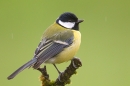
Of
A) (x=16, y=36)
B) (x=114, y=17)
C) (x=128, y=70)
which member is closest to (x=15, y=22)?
(x=16, y=36)

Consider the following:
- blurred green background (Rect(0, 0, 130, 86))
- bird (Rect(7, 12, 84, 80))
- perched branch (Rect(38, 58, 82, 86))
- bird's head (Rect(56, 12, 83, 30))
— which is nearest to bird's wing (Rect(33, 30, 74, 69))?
bird (Rect(7, 12, 84, 80))

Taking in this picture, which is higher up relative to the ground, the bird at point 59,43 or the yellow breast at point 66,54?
the bird at point 59,43

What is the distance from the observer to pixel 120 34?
29.0ft

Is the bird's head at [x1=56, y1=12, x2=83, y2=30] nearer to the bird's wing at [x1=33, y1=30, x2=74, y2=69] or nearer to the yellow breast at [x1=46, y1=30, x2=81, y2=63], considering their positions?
the bird's wing at [x1=33, y1=30, x2=74, y2=69]

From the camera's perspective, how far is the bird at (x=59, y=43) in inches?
198

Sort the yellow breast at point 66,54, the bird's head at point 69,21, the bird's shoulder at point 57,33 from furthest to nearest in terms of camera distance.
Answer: the bird's head at point 69,21 < the bird's shoulder at point 57,33 < the yellow breast at point 66,54

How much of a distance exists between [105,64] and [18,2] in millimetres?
2939

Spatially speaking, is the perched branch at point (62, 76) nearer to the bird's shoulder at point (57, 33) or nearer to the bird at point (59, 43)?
the bird at point (59, 43)

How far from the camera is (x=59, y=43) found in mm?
5258

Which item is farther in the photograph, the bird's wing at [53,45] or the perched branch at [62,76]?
the bird's wing at [53,45]

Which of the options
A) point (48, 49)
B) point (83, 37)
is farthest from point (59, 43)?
point (83, 37)

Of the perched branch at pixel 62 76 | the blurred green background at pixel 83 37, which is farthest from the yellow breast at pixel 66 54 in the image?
the blurred green background at pixel 83 37

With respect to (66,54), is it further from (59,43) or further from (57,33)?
(57,33)

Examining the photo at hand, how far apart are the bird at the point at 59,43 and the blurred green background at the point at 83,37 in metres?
2.14
